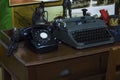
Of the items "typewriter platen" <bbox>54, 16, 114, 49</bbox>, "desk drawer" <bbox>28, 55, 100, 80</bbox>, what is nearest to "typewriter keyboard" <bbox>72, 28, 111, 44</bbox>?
"typewriter platen" <bbox>54, 16, 114, 49</bbox>

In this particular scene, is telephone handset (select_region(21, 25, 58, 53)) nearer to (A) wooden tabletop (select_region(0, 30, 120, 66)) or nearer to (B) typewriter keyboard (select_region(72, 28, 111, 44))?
(A) wooden tabletop (select_region(0, 30, 120, 66))

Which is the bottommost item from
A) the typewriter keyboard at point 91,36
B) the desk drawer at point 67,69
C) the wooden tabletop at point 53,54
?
the desk drawer at point 67,69

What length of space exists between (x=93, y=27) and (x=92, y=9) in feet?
1.92

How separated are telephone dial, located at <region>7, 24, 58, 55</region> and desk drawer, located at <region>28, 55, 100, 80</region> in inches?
4.7

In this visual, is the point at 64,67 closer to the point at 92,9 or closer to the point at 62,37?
the point at 62,37

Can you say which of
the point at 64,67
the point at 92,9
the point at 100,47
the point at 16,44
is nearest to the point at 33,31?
the point at 16,44

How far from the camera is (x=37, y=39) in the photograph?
169cm

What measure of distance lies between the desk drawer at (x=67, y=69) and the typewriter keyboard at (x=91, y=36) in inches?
4.4

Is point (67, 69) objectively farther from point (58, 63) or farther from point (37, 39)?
point (37, 39)

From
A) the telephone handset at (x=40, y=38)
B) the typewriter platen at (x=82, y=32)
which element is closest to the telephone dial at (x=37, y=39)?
the telephone handset at (x=40, y=38)

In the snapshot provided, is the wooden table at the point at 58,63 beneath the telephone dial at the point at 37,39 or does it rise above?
beneath

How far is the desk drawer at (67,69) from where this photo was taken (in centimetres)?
160

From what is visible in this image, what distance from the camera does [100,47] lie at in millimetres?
1800

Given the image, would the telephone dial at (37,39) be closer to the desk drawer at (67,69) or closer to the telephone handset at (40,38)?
the telephone handset at (40,38)
